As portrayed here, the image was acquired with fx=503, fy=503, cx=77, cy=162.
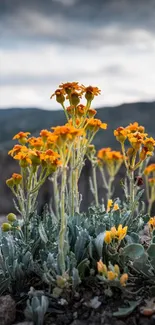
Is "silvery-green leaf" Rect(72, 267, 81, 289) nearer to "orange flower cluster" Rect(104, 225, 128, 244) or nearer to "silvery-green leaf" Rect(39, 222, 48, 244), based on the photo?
"orange flower cluster" Rect(104, 225, 128, 244)

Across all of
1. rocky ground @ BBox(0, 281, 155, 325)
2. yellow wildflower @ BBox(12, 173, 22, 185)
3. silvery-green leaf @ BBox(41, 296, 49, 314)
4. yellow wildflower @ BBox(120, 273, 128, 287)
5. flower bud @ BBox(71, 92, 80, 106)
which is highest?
flower bud @ BBox(71, 92, 80, 106)

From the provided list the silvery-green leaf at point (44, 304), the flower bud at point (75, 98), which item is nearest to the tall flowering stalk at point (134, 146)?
the flower bud at point (75, 98)

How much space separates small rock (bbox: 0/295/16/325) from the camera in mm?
2170

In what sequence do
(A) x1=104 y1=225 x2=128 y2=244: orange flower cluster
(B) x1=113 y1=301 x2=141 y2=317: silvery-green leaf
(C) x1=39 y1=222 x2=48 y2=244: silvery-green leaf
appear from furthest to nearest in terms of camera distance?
(C) x1=39 y1=222 x2=48 y2=244: silvery-green leaf
(A) x1=104 y1=225 x2=128 y2=244: orange flower cluster
(B) x1=113 y1=301 x2=141 y2=317: silvery-green leaf

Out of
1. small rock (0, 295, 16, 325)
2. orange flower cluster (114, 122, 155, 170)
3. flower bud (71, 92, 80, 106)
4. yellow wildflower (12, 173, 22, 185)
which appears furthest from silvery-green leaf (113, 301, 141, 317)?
flower bud (71, 92, 80, 106)

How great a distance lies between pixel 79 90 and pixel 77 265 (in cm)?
83

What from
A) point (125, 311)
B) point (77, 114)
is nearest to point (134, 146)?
point (77, 114)

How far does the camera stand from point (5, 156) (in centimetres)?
651

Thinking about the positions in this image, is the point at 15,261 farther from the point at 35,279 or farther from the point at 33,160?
the point at 33,160

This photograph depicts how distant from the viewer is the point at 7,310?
218 centimetres

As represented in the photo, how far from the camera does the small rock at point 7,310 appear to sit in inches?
85.4

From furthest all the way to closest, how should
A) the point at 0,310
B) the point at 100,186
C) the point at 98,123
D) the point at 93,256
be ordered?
the point at 100,186, the point at 98,123, the point at 93,256, the point at 0,310

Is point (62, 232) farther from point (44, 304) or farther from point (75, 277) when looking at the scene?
point (44, 304)

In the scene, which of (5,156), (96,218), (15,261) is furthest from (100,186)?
(15,261)
